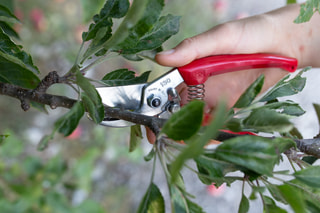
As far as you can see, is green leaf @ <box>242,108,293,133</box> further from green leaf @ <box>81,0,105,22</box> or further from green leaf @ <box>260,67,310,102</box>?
green leaf @ <box>81,0,105,22</box>

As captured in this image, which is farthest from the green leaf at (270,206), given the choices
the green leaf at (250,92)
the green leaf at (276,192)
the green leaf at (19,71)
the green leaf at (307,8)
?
the green leaf at (19,71)

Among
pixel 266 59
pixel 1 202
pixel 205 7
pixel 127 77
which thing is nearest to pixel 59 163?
pixel 1 202

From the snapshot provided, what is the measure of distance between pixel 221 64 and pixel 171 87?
11 cm

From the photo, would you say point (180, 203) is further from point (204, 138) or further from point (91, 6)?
point (91, 6)

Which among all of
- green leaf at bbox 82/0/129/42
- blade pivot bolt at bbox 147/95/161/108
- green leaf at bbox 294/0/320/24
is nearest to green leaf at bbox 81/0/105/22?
green leaf at bbox 82/0/129/42

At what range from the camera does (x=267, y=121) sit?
0.32 meters

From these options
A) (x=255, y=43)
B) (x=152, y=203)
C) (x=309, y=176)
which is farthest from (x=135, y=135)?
(x=255, y=43)

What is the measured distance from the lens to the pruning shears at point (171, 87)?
512mm

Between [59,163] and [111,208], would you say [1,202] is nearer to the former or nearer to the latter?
[59,163]

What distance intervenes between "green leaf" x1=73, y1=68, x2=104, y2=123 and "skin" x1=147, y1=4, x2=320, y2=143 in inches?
10.6

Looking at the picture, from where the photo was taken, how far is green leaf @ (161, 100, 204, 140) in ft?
0.98

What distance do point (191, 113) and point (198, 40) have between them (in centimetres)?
38

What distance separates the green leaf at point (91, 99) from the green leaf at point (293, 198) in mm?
219

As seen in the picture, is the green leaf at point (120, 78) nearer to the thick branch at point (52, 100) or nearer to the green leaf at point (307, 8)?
the thick branch at point (52, 100)
